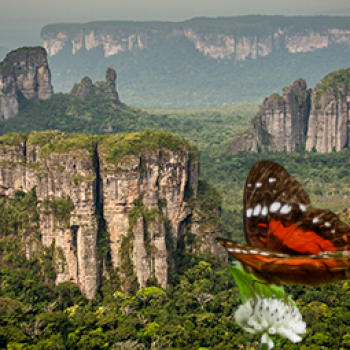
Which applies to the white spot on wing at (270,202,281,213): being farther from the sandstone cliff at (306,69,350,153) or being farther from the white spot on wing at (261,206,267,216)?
the sandstone cliff at (306,69,350,153)

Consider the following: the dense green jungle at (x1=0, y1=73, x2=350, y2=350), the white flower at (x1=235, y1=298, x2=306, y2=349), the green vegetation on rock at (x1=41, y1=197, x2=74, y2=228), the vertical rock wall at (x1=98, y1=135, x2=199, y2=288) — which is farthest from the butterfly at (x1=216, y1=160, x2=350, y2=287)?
the green vegetation on rock at (x1=41, y1=197, x2=74, y2=228)

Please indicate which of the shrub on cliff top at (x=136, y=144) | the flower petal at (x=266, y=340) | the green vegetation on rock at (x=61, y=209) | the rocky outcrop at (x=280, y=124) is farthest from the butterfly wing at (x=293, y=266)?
the rocky outcrop at (x=280, y=124)

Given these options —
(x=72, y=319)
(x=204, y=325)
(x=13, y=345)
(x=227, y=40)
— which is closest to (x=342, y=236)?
(x=13, y=345)

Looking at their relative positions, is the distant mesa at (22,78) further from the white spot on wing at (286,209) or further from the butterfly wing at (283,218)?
the white spot on wing at (286,209)

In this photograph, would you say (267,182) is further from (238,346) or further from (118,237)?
(118,237)

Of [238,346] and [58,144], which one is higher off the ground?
[58,144]

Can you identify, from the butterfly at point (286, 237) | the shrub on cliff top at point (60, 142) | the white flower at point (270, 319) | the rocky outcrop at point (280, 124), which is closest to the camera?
the butterfly at point (286, 237)
